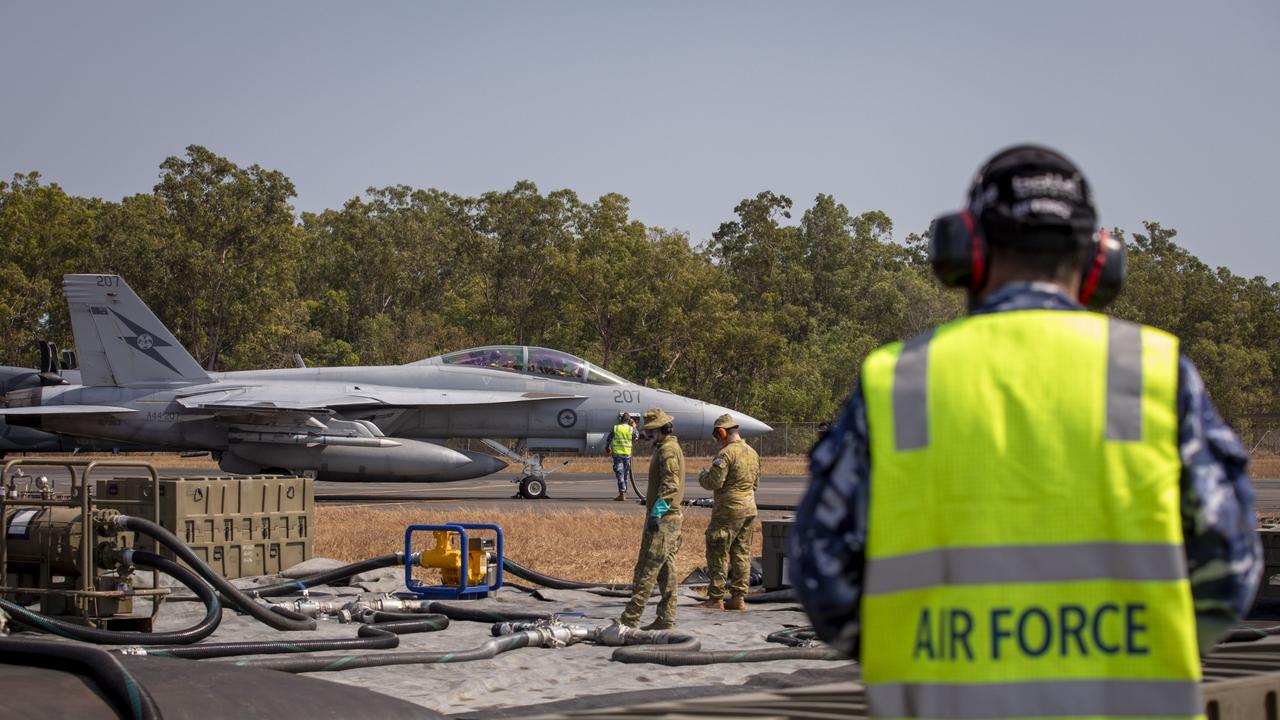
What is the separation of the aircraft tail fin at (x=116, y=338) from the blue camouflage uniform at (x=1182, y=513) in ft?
80.1

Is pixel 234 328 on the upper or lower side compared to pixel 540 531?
upper

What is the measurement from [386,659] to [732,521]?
4358 mm

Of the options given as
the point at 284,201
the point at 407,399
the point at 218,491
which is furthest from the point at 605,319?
→ the point at 218,491

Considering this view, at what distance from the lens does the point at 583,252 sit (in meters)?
57.3

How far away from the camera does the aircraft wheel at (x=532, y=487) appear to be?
81.0ft

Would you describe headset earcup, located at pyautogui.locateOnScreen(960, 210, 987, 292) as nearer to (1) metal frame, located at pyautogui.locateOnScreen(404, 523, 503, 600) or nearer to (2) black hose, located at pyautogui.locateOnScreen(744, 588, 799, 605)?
(1) metal frame, located at pyautogui.locateOnScreen(404, 523, 503, 600)

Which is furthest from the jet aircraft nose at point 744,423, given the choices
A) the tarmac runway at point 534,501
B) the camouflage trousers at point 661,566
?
the camouflage trousers at point 661,566

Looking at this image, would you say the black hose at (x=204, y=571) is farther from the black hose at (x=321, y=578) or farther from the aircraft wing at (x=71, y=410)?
the aircraft wing at (x=71, y=410)

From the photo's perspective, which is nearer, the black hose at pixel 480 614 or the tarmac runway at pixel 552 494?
the black hose at pixel 480 614

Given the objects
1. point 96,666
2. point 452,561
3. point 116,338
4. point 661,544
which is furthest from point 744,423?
point 96,666

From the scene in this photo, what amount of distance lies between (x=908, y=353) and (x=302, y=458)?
21.9 m

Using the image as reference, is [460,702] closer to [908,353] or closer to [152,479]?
[152,479]

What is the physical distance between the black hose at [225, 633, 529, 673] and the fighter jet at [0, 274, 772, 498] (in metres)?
15.6

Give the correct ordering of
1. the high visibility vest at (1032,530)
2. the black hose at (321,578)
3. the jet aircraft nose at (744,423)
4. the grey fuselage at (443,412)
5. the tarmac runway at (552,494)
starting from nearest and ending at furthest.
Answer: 1. the high visibility vest at (1032,530)
2. the black hose at (321,578)
3. the tarmac runway at (552,494)
4. the jet aircraft nose at (744,423)
5. the grey fuselage at (443,412)
